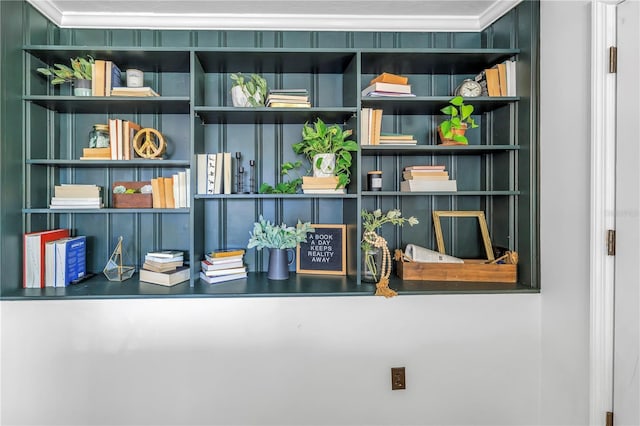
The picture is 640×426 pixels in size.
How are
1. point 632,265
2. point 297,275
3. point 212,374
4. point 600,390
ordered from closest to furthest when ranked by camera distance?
point 632,265, point 600,390, point 212,374, point 297,275

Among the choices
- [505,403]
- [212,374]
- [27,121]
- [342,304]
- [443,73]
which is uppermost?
[443,73]

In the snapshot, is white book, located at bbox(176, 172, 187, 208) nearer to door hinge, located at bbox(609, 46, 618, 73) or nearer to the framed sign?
the framed sign

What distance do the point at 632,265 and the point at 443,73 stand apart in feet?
5.05

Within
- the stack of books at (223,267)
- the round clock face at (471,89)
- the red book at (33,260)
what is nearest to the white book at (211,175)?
the stack of books at (223,267)

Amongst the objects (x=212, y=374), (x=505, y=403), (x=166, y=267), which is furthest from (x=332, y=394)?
(x=166, y=267)

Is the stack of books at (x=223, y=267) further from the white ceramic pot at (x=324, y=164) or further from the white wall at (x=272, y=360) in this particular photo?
the white ceramic pot at (x=324, y=164)

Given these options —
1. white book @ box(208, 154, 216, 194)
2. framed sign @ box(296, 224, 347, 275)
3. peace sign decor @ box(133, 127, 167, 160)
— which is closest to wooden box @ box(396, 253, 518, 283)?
framed sign @ box(296, 224, 347, 275)

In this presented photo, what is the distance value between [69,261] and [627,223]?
2593 millimetres

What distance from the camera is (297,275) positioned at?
2475 mm

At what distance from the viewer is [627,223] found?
5.23 ft

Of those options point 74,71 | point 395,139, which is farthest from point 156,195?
point 395,139

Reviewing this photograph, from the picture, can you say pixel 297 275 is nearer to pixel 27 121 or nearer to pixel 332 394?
pixel 332 394

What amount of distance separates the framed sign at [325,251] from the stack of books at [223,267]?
0.35 metres

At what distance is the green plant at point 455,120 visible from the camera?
221 cm
